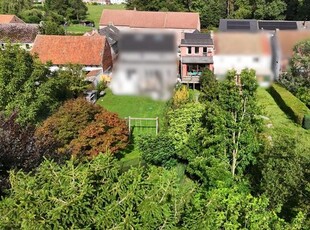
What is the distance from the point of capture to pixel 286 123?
26703mm

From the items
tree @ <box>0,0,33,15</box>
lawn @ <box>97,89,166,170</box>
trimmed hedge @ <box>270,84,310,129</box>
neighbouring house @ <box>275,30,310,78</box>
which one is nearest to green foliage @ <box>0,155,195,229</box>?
lawn @ <box>97,89,166,170</box>

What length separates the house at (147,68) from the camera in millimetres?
31891

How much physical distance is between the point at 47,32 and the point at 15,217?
45439mm

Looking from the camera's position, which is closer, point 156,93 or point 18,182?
point 18,182

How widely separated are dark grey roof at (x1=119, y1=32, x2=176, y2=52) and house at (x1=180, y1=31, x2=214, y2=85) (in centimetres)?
177

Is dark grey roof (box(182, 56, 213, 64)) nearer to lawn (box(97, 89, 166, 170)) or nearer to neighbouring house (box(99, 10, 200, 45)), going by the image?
lawn (box(97, 89, 166, 170))

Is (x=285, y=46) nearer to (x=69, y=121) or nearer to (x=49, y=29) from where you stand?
(x=69, y=121)

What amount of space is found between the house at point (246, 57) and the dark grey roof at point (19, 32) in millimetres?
24854

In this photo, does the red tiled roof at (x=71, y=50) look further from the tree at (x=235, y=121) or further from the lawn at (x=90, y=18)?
the lawn at (x=90, y=18)

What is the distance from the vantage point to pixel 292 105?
28234mm

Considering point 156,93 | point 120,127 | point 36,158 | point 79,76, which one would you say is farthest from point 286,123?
point 36,158

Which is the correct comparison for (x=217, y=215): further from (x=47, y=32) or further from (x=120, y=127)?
(x=47, y=32)

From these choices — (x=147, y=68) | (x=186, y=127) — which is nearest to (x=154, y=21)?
(x=147, y=68)

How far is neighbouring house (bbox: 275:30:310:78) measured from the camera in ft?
115
